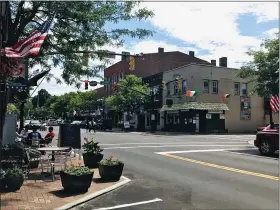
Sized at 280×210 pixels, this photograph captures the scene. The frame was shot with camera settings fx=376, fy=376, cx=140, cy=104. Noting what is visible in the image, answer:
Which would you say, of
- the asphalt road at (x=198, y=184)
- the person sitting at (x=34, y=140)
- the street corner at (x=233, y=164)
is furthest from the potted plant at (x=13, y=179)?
the person sitting at (x=34, y=140)

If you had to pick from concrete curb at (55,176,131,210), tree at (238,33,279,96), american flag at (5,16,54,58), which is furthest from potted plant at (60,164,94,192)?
tree at (238,33,279,96)

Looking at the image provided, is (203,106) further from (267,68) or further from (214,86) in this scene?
(267,68)

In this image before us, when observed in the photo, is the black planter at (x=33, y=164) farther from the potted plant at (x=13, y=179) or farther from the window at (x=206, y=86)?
the window at (x=206, y=86)

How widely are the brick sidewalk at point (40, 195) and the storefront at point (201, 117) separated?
31903 millimetres

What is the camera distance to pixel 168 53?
6712cm

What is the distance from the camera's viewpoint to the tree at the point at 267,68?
18.9 metres

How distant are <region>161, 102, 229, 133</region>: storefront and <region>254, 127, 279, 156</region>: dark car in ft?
75.3

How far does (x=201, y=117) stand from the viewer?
42406 mm

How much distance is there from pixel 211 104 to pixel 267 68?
23.8 meters

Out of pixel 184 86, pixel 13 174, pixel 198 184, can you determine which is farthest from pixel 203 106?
pixel 13 174

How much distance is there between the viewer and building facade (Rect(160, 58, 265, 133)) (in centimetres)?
4244

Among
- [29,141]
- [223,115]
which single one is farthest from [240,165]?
[223,115]

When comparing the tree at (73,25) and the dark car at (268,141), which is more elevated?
the tree at (73,25)

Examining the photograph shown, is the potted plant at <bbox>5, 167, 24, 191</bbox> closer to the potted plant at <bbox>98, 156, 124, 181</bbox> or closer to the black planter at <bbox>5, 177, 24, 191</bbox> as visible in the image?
the black planter at <bbox>5, 177, 24, 191</bbox>
